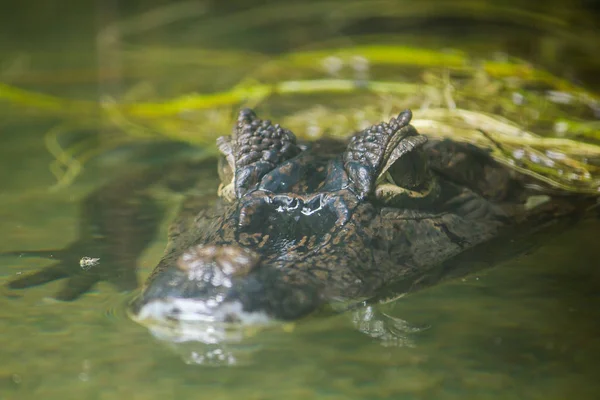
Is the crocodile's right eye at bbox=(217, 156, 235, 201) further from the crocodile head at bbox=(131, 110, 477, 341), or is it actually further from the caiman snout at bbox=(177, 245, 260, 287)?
the caiman snout at bbox=(177, 245, 260, 287)

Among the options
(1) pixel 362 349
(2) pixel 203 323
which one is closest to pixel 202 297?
(2) pixel 203 323

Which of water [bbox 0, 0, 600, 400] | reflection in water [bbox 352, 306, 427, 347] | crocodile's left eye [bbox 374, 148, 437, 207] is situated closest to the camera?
water [bbox 0, 0, 600, 400]

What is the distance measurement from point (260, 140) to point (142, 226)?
2.55 ft

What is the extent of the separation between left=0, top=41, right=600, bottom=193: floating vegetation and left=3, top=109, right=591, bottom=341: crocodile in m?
0.47

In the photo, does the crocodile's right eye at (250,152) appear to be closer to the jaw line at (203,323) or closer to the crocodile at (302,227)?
the crocodile at (302,227)

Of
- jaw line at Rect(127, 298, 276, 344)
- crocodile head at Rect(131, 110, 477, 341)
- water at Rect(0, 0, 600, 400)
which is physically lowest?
water at Rect(0, 0, 600, 400)

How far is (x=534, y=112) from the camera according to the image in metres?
4.95

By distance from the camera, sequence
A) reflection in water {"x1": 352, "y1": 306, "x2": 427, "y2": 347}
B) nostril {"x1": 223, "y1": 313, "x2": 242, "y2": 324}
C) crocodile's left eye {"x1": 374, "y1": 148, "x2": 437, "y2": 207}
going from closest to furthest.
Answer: nostril {"x1": 223, "y1": 313, "x2": 242, "y2": 324}, reflection in water {"x1": 352, "y1": 306, "x2": 427, "y2": 347}, crocodile's left eye {"x1": 374, "y1": 148, "x2": 437, "y2": 207}

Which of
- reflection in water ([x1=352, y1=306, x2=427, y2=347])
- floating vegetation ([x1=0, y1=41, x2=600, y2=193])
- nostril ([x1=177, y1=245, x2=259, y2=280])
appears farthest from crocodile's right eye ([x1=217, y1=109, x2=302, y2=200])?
floating vegetation ([x1=0, y1=41, x2=600, y2=193])

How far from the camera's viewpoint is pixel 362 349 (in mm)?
2490

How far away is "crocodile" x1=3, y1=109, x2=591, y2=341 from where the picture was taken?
2500mm

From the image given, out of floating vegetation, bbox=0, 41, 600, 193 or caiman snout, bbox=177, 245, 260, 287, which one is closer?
caiman snout, bbox=177, 245, 260, 287

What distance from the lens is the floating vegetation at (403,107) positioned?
4305 millimetres

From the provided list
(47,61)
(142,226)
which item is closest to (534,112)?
(142,226)
